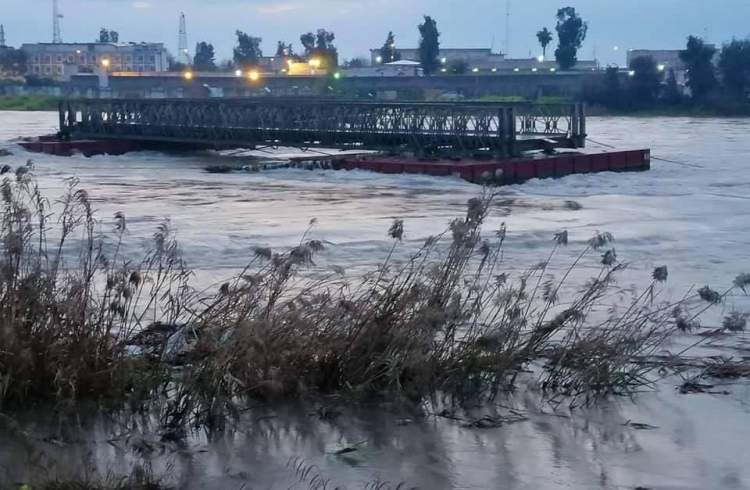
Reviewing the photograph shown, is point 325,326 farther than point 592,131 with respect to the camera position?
No

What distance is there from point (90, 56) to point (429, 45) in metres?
65.7

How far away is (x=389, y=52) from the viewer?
171750 millimetres

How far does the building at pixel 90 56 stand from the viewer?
17725cm

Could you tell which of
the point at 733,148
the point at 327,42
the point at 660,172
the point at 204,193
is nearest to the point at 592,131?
the point at 733,148

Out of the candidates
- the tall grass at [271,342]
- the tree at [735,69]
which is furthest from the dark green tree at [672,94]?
the tall grass at [271,342]

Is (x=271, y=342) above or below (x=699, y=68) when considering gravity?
below

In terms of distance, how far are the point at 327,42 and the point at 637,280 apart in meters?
180

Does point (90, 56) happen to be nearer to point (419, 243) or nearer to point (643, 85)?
point (643, 85)

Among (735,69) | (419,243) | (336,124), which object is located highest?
(735,69)

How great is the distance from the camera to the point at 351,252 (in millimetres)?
17703

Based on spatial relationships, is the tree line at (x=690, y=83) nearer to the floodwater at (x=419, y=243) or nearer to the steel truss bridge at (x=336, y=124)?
the floodwater at (x=419, y=243)

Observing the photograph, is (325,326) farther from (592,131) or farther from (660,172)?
(592,131)

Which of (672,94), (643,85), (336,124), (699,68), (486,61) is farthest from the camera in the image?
(486,61)

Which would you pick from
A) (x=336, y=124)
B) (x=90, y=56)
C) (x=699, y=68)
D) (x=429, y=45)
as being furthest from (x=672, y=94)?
(x=90, y=56)
